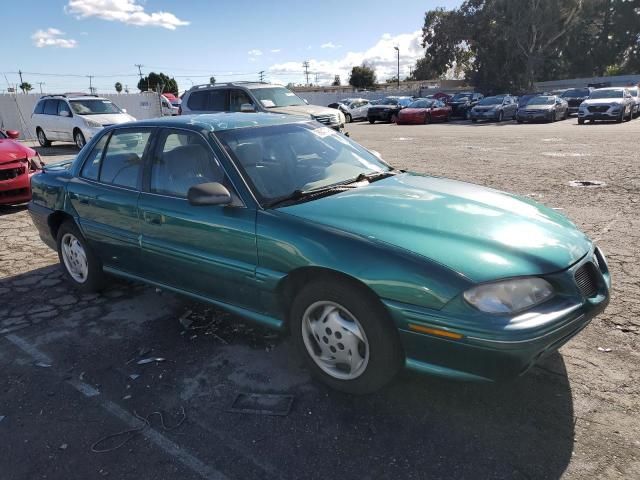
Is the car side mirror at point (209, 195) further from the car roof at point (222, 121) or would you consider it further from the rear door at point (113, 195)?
the rear door at point (113, 195)

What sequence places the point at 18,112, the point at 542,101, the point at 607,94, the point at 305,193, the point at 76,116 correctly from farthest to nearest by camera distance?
the point at 542,101
the point at 18,112
the point at 607,94
the point at 76,116
the point at 305,193

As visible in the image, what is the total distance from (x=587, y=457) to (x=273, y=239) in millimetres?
1934

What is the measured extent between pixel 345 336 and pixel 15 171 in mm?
7151

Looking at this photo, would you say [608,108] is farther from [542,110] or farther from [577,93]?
[577,93]

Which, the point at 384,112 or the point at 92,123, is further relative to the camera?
the point at 384,112

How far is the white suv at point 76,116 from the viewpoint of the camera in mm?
15453

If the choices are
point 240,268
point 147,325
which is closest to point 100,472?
point 240,268

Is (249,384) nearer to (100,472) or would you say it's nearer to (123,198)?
(100,472)

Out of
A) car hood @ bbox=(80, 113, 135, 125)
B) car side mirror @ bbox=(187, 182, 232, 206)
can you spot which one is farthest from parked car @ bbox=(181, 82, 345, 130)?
car side mirror @ bbox=(187, 182, 232, 206)

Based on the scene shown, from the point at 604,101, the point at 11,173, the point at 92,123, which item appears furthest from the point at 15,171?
the point at 604,101

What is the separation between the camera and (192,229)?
342 centimetres

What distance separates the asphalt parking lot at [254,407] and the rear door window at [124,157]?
1086mm

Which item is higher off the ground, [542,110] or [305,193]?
[542,110]

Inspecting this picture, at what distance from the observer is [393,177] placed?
12.6 ft
